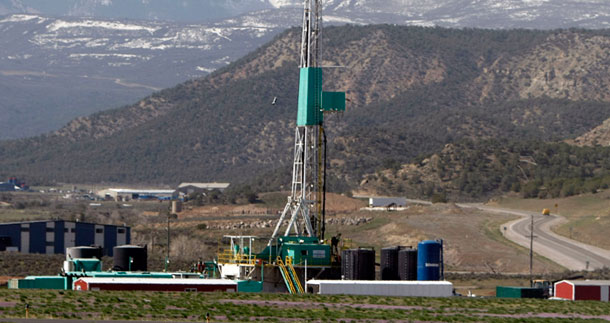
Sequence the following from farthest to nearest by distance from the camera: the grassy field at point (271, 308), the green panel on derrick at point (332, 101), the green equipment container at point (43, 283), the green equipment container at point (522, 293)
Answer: the green equipment container at point (522, 293)
the green panel on derrick at point (332, 101)
the green equipment container at point (43, 283)
the grassy field at point (271, 308)

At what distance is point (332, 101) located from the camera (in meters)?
63.2

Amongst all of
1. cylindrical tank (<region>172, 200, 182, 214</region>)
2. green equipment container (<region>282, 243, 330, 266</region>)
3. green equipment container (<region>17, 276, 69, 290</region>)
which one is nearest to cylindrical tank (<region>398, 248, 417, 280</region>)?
green equipment container (<region>282, 243, 330, 266</region>)

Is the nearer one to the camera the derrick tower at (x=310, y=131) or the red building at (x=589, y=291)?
the derrick tower at (x=310, y=131)

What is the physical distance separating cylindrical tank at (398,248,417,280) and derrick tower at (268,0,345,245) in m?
4.48

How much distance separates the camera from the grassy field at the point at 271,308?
4812cm

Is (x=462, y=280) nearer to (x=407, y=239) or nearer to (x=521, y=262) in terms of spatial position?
(x=521, y=262)

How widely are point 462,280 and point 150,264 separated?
2127 centimetres

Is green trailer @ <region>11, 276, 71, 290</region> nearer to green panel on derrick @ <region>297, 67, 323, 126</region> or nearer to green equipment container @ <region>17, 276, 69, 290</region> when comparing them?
green equipment container @ <region>17, 276, 69, 290</region>

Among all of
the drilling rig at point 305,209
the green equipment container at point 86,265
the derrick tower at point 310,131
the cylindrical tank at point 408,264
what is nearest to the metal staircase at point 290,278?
the drilling rig at point 305,209

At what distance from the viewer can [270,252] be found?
61.4 meters

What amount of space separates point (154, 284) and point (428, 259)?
504 inches

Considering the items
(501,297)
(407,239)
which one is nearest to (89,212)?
(407,239)

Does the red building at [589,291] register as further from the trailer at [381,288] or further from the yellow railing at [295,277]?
the yellow railing at [295,277]

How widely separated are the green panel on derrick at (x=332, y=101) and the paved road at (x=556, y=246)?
3887 centimetres
